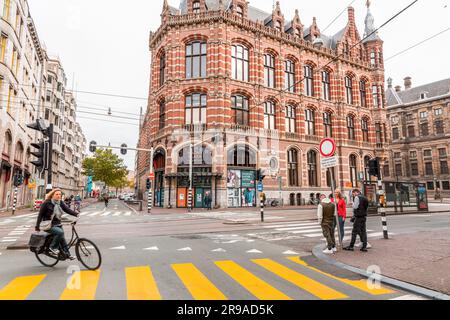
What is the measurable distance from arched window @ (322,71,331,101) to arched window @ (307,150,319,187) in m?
7.48

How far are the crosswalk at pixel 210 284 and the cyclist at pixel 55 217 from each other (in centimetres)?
69

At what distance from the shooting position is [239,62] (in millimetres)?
29047

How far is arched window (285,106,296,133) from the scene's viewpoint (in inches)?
1230

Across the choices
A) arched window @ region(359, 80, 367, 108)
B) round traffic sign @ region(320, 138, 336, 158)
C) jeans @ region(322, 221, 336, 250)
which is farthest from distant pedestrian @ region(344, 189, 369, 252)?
arched window @ region(359, 80, 367, 108)

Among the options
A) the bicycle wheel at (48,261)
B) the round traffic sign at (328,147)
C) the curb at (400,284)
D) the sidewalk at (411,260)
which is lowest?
the curb at (400,284)

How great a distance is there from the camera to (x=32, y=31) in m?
29.4

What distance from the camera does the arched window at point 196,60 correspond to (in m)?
28.2

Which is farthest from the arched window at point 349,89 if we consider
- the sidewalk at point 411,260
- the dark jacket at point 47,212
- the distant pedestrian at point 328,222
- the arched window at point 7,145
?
the dark jacket at point 47,212

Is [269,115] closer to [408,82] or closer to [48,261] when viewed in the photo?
[48,261]

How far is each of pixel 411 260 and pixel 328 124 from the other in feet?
97.4

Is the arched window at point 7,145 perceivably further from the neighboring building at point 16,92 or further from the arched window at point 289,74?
the arched window at point 289,74

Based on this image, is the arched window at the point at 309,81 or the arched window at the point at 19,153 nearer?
the arched window at the point at 19,153

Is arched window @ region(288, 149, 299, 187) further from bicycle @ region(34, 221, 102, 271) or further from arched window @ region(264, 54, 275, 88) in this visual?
bicycle @ region(34, 221, 102, 271)

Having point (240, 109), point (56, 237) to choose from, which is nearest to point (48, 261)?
point (56, 237)
